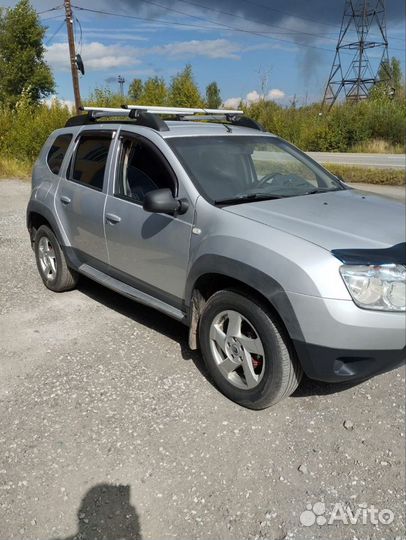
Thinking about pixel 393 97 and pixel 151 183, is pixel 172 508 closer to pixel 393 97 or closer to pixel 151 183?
pixel 151 183

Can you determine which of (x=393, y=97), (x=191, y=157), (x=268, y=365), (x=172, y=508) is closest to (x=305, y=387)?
(x=268, y=365)

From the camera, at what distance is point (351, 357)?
8.85 feet

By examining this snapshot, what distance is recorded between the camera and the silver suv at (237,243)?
2.62 meters

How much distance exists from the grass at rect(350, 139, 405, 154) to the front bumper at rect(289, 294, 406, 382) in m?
27.4

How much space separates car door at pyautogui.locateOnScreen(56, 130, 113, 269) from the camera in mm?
4223

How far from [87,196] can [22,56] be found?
127ft

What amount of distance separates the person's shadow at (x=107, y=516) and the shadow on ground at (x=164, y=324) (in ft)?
3.93

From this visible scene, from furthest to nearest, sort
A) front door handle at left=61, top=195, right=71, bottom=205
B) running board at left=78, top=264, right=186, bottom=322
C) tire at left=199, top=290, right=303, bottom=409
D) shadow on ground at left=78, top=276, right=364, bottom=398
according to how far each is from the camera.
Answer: front door handle at left=61, top=195, right=71, bottom=205 → running board at left=78, top=264, right=186, bottom=322 → shadow on ground at left=78, top=276, right=364, bottom=398 → tire at left=199, top=290, right=303, bottom=409

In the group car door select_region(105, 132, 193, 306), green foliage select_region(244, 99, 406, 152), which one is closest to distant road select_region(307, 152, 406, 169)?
green foliage select_region(244, 99, 406, 152)

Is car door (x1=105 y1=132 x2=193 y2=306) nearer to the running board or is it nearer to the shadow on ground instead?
the running board

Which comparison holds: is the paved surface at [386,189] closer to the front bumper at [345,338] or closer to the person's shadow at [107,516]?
the front bumper at [345,338]

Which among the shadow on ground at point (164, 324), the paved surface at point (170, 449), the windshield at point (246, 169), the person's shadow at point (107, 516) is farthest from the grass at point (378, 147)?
the person's shadow at point (107, 516)

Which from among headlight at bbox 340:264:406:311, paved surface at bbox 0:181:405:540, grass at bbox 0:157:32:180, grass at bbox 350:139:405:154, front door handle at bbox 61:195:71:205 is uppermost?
front door handle at bbox 61:195:71:205

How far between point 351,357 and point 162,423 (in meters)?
1.23
